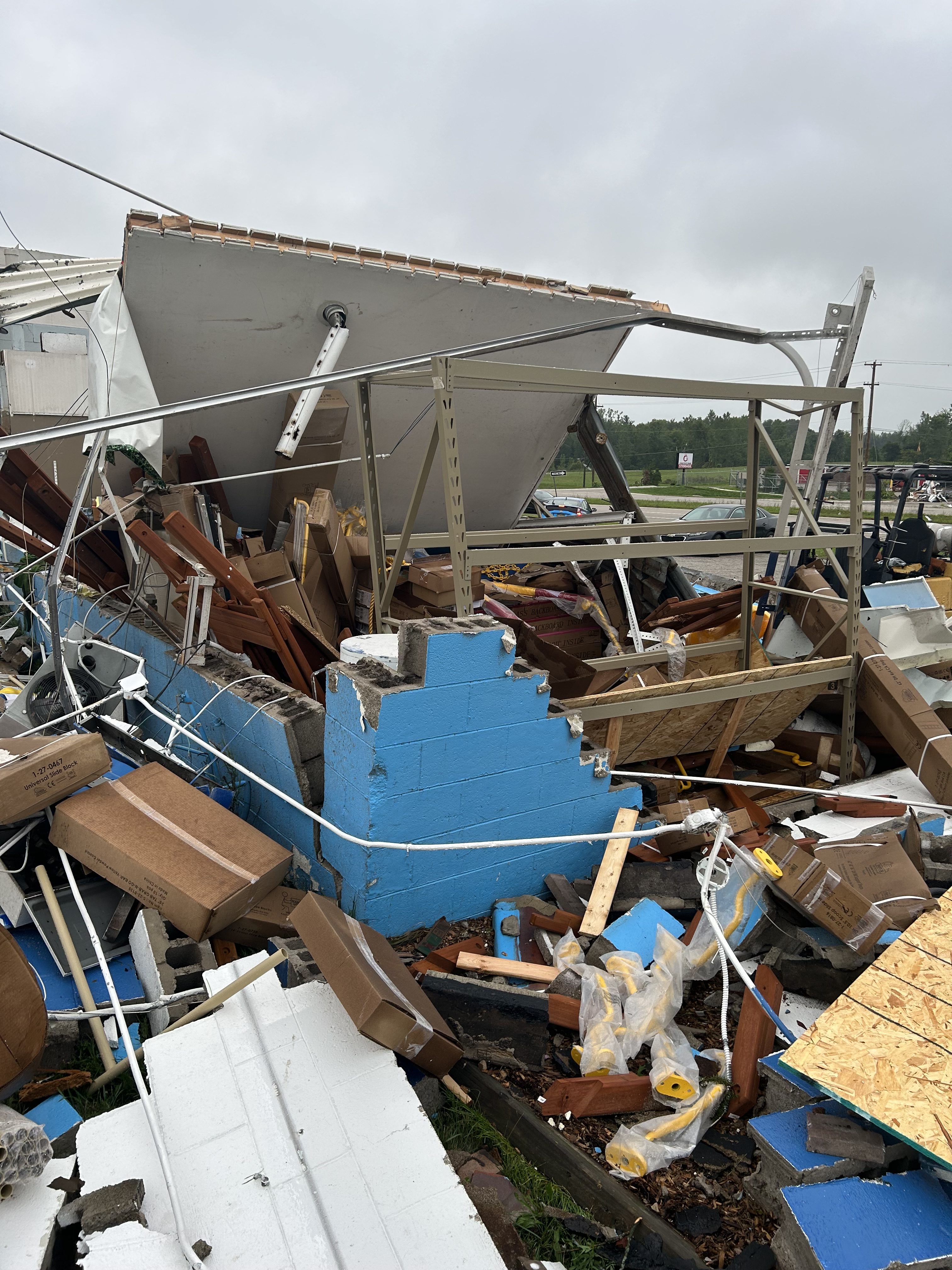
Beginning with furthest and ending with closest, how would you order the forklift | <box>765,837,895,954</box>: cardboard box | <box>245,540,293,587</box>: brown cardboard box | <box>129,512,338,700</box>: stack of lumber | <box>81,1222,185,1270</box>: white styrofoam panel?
the forklift < <box>245,540,293,587</box>: brown cardboard box < <box>129,512,338,700</box>: stack of lumber < <box>765,837,895,954</box>: cardboard box < <box>81,1222,185,1270</box>: white styrofoam panel

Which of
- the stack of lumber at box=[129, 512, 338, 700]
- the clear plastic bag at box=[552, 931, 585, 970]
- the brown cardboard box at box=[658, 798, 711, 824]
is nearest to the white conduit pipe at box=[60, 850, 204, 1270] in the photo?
the clear plastic bag at box=[552, 931, 585, 970]

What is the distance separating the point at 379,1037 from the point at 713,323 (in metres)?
7.17

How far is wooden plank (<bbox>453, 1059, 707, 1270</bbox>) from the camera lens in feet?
7.64

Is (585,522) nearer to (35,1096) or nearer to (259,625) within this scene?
(259,625)

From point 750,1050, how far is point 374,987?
4.82ft

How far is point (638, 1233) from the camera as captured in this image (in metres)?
2.32

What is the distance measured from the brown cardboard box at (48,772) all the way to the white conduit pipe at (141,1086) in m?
0.28

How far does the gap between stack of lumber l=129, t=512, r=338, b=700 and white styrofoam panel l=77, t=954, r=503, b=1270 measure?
2.71 m

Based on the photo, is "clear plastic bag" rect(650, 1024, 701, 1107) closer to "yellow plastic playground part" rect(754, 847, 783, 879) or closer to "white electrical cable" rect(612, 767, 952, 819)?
"yellow plastic playground part" rect(754, 847, 783, 879)

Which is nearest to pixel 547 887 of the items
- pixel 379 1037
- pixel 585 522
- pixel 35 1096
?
pixel 379 1037

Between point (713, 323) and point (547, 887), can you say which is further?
point (713, 323)

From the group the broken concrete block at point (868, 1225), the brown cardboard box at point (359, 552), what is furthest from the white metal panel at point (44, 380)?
the broken concrete block at point (868, 1225)

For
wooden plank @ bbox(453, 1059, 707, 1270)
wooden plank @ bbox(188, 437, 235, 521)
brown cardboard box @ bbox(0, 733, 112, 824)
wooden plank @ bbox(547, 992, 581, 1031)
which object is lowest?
wooden plank @ bbox(453, 1059, 707, 1270)

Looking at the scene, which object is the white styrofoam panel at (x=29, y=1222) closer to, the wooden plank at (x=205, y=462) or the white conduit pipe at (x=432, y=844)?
the white conduit pipe at (x=432, y=844)
